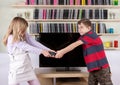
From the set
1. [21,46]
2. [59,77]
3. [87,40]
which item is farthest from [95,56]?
[21,46]

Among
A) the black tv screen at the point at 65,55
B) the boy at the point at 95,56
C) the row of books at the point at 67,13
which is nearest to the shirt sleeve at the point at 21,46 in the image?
the boy at the point at 95,56

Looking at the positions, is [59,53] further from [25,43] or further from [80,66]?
[80,66]

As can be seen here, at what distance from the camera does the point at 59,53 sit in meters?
3.61

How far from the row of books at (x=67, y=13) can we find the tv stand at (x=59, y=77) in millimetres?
1446

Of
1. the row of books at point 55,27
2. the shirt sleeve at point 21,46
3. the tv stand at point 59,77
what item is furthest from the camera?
the row of books at point 55,27

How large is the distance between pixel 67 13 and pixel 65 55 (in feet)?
4.65

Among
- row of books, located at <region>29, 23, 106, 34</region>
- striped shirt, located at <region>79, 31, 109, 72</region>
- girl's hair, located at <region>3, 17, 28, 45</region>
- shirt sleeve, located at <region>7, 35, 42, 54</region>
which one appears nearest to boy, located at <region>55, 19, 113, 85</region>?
striped shirt, located at <region>79, 31, 109, 72</region>

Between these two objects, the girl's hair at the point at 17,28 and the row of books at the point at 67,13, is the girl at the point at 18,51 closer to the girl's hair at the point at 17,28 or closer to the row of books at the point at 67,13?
the girl's hair at the point at 17,28

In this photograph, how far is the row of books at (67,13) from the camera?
5.44m

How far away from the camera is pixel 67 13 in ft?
17.9

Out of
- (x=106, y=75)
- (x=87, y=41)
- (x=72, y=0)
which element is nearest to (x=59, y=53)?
(x=87, y=41)

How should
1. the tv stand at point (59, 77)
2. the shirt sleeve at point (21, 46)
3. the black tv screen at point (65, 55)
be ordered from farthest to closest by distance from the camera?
1. the black tv screen at point (65, 55)
2. the tv stand at point (59, 77)
3. the shirt sleeve at point (21, 46)

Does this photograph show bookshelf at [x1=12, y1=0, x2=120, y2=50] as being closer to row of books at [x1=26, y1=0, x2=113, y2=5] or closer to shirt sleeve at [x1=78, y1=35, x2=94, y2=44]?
row of books at [x1=26, y1=0, x2=113, y2=5]

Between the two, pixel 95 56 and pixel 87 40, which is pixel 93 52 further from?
pixel 87 40
